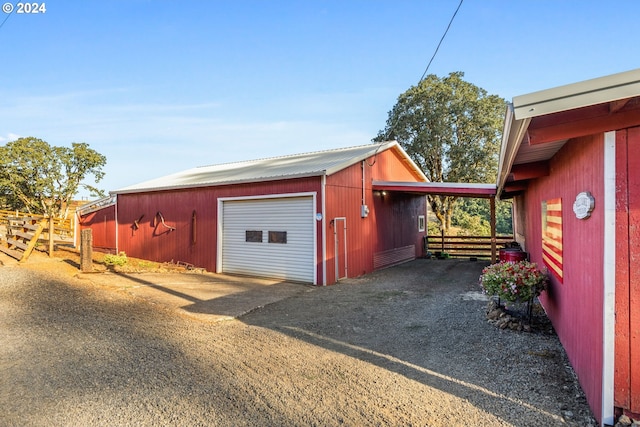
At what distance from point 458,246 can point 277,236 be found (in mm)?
10729

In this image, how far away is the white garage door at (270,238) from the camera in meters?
9.38

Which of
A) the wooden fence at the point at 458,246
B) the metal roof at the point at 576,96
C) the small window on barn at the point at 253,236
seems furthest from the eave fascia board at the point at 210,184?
the wooden fence at the point at 458,246

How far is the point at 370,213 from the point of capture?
1131 centimetres

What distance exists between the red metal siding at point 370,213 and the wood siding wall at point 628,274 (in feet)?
22.5

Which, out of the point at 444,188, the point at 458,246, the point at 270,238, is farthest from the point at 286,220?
the point at 458,246

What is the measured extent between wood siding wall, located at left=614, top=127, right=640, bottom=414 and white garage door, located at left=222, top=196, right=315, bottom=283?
7033 millimetres

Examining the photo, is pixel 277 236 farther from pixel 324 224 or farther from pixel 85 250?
pixel 85 250

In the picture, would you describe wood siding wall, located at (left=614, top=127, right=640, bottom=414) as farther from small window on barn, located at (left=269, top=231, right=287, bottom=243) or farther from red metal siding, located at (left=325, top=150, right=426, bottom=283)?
small window on barn, located at (left=269, top=231, right=287, bottom=243)

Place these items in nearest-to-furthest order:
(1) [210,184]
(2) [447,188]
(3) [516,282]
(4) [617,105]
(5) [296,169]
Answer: (4) [617,105]
(3) [516,282]
(5) [296,169]
(2) [447,188]
(1) [210,184]

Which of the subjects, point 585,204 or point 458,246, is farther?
point 458,246

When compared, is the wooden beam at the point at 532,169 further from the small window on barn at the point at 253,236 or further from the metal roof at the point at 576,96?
the small window on barn at the point at 253,236

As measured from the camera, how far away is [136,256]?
45.5 feet

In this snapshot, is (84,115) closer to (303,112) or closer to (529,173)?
(303,112)

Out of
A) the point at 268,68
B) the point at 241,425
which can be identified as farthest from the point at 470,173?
the point at 241,425
